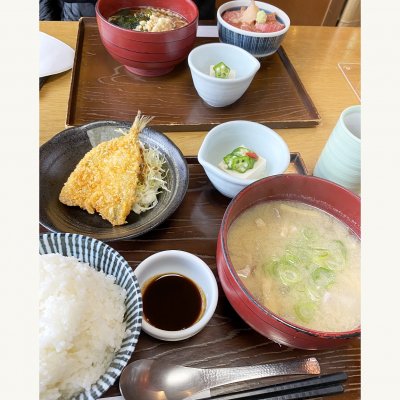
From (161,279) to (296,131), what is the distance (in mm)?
1054

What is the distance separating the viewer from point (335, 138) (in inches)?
51.7

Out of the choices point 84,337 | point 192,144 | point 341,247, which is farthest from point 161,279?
point 192,144

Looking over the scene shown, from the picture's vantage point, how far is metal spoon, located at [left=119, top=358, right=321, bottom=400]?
0.89m

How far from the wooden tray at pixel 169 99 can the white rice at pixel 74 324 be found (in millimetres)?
886

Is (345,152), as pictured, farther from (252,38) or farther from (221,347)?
Answer: (252,38)

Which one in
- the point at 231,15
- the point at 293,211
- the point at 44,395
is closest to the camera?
the point at 44,395

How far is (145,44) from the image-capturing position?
1.75 meters

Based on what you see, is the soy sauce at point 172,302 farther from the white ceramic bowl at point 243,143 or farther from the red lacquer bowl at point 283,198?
the white ceramic bowl at point 243,143

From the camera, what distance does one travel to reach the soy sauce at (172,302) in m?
1.05

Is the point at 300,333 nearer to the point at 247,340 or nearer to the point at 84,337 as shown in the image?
the point at 247,340

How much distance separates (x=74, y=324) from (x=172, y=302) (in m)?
0.32

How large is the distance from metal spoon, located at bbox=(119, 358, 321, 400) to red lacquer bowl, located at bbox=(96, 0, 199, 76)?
1.44 meters

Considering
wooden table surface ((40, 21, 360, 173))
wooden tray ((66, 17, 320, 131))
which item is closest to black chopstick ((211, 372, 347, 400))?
wooden table surface ((40, 21, 360, 173))

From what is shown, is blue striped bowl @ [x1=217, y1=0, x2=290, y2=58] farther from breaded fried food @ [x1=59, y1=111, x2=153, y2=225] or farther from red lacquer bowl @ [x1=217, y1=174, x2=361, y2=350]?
red lacquer bowl @ [x1=217, y1=174, x2=361, y2=350]
